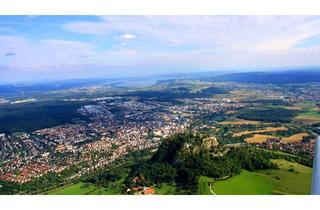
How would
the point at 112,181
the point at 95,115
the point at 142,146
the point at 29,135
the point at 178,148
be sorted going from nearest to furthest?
the point at 112,181 → the point at 178,148 → the point at 142,146 → the point at 29,135 → the point at 95,115

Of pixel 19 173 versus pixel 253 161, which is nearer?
pixel 253 161

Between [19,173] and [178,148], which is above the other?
[178,148]

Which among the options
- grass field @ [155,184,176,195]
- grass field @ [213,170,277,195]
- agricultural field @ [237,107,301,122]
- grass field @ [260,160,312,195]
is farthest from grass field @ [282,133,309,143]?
grass field @ [155,184,176,195]

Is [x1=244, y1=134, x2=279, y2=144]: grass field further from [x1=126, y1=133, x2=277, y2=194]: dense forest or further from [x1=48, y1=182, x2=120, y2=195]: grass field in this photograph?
[x1=48, y1=182, x2=120, y2=195]: grass field

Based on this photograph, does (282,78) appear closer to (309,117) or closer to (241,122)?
(309,117)

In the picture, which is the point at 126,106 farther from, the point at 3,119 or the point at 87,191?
the point at 87,191

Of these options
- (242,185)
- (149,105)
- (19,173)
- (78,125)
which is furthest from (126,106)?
(242,185)

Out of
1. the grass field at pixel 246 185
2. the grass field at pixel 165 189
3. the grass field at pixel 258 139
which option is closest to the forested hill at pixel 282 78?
the grass field at pixel 258 139

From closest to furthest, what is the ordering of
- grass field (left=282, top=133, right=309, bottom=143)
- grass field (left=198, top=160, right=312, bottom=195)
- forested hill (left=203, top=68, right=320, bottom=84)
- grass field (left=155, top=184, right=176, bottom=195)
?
1. grass field (left=198, top=160, right=312, bottom=195)
2. grass field (left=155, top=184, right=176, bottom=195)
3. grass field (left=282, top=133, right=309, bottom=143)
4. forested hill (left=203, top=68, right=320, bottom=84)
